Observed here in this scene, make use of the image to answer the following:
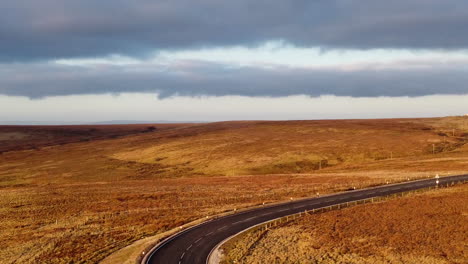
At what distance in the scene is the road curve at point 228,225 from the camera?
4325 cm

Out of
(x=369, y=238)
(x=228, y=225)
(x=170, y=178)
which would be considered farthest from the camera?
(x=170, y=178)

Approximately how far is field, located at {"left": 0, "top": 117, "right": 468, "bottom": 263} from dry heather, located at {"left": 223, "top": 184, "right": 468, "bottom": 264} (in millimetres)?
16431

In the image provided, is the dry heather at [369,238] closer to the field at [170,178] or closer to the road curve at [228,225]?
the road curve at [228,225]

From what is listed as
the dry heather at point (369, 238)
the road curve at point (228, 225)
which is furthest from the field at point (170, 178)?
the dry heather at point (369, 238)

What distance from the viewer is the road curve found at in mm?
43250

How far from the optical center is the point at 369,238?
4681 centimetres

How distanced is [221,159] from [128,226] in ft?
307

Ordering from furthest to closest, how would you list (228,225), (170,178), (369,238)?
→ (170,178) → (228,225) → (369,238)

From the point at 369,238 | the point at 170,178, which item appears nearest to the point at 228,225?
the point at 369,238

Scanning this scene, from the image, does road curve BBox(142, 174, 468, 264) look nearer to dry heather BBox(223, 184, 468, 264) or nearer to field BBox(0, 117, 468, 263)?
dry heather BBox(223, 184, 468, 264)

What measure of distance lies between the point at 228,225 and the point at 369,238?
62.6 ft

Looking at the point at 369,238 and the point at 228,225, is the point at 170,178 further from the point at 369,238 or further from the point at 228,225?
the point at 369,238

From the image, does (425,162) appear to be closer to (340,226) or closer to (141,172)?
(340,226)

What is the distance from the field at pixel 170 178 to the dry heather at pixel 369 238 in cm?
1643
